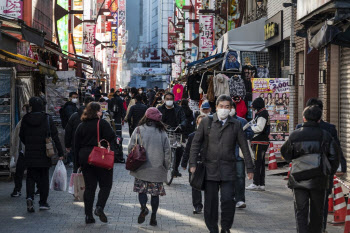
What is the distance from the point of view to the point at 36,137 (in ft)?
37.4

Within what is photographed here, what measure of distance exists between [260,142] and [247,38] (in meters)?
12.3

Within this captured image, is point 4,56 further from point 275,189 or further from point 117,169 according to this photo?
point 275,189

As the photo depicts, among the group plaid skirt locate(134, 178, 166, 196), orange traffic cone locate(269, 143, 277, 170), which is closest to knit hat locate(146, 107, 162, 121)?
plaid skirt locate(134, 178, 166, 196)

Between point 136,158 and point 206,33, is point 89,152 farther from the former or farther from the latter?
point 206,33

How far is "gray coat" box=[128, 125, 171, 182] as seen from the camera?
10141mm

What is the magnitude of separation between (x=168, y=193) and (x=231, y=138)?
4.98 m

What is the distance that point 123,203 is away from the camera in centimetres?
1223

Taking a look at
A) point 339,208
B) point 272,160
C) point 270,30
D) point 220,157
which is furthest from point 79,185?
point 270,30

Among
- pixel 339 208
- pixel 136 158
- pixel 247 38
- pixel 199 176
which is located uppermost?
pixel 247 38

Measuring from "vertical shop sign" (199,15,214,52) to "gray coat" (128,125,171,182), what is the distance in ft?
95.8

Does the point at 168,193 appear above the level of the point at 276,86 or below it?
below

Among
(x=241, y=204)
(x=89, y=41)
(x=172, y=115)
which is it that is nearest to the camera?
(x=241, y=204)

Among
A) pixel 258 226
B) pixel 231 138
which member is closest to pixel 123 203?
pixel 258 226

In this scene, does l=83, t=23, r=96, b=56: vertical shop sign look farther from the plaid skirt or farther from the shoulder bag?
the plaid skirt
